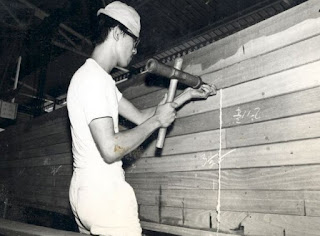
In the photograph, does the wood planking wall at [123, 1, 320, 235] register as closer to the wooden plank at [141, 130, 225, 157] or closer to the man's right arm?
the wooden plank at [141, 130, 225, 157]

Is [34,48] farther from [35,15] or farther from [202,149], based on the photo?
[202,149]

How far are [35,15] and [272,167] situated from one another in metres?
6.68

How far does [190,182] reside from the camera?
9.59 feet

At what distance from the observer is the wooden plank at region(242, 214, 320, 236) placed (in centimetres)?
197

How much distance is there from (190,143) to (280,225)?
1177mm

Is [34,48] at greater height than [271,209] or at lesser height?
greater

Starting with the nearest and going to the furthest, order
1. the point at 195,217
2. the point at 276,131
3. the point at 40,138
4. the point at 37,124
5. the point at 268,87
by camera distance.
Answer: the point at 276,131, the point at 268,87, the point at 195,217, the point at 40,138, the point at 37,124

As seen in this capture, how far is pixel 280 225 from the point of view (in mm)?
2145

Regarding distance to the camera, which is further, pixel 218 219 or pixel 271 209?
pixel 218 219


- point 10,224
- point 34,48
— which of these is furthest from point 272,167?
point 34,48

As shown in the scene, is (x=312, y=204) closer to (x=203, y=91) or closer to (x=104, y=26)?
(x=203, y=91)

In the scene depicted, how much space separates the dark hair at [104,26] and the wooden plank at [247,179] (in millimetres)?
1567

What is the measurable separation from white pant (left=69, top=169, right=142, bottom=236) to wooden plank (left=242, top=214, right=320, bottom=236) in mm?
965

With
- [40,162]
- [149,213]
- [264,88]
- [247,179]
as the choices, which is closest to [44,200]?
[40,162]
